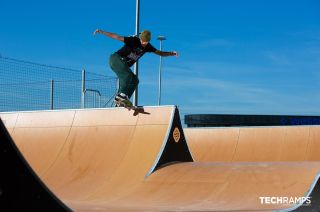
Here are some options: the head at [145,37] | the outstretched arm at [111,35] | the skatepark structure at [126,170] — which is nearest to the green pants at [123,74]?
the outstretched arm at [111,35]

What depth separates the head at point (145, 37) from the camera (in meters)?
7.94

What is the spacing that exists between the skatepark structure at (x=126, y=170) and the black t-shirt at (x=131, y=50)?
1018 mm

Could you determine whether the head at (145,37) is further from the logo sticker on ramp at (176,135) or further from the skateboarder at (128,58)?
the logo sticker on ramp at (176,135)

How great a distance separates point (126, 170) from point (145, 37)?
2.29 m

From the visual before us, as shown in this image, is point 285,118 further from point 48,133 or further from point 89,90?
point 48,133

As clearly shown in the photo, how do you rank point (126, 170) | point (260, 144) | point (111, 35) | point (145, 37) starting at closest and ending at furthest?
point (126, 170) → point (111, 35) → point (145, 37) → point (260, 144)

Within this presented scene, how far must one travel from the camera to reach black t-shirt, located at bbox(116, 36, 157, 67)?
8.00 m

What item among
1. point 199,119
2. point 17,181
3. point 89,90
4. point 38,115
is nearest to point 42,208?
point 17,181

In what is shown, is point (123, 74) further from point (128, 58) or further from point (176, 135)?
point (176, 135)

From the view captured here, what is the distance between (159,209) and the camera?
18.4ft

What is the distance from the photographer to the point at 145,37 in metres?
7.96

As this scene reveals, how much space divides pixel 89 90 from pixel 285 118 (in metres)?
29.0

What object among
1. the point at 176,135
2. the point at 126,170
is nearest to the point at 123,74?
the point at 176,135

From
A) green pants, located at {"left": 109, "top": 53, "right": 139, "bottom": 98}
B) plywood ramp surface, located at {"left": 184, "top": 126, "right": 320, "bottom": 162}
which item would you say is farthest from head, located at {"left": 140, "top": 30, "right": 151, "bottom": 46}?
plywood ramp surface, located at {"left": 184, "top": 126, "right": 320, "bottom": 162}
